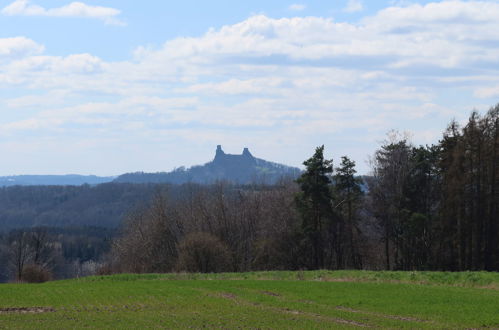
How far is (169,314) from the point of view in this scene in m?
31.1

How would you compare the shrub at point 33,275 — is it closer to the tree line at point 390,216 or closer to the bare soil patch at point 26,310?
the tree line at point 390,216

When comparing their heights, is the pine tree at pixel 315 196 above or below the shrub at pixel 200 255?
above

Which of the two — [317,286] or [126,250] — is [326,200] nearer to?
[317,286]

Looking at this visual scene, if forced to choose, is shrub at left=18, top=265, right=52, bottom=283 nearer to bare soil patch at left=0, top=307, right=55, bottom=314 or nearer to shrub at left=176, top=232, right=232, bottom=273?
shrub at left=176, top=232, right=232, bottom=273

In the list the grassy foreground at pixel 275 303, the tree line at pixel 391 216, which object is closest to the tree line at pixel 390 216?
the tree line at pixel 391 216

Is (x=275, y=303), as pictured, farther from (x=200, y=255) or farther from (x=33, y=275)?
(x=33, y=275)

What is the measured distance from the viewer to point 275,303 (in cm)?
3566

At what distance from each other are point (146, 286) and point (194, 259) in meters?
22.9

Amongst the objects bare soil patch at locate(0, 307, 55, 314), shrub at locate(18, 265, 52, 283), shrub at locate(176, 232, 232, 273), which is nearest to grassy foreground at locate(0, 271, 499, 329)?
bare soil patch at locate(0, 307, 55, 314)

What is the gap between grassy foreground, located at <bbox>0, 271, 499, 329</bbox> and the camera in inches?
1116

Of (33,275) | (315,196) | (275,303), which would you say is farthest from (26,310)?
(33,275)

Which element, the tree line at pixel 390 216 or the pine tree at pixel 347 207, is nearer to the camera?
the tree line at pixel 390 216

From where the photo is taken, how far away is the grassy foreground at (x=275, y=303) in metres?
28.3

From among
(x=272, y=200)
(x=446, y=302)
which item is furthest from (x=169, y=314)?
(x=272, y=200)
